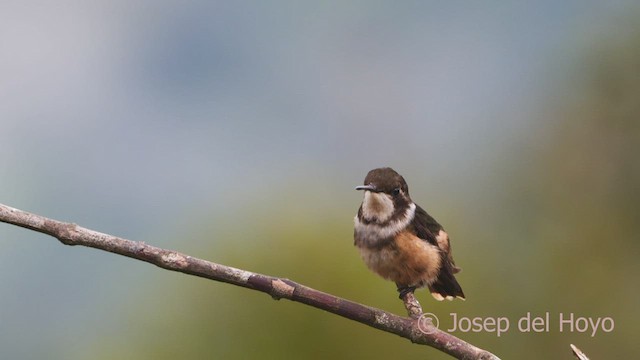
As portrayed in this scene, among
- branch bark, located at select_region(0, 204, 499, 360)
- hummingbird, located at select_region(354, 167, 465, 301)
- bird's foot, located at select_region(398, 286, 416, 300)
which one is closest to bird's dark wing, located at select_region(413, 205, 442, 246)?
hummingbird, located at select_region(354, 167, 465, 301)

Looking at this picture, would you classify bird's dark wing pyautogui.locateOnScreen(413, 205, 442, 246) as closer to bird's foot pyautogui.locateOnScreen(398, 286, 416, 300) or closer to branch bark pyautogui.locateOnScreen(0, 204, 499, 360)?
bird's foot pyautogui.locateOnScreen(398, 286, 416, 300)

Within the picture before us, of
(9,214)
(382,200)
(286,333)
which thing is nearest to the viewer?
(9,214)

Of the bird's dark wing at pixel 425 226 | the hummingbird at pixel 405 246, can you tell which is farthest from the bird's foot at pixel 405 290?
the bird's dark wing at pixel 425 226

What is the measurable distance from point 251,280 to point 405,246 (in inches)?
26.8

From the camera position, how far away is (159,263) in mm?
Result: 1793

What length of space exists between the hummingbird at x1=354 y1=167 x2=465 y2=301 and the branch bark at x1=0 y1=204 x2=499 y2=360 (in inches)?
14.4

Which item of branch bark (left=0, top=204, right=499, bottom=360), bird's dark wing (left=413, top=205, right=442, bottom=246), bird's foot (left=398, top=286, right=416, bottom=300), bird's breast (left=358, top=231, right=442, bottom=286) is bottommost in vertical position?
branch bark (left=0, top=204, right=499, bottom=360)

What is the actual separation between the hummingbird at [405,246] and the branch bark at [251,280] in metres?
0.37

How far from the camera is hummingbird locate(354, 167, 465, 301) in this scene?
2.28 metres

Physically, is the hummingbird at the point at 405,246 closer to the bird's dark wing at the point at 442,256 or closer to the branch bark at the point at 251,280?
the bird's dark wing at the point at 442,256

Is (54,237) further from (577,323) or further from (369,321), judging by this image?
(577,323)

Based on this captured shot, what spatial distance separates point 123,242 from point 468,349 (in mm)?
823

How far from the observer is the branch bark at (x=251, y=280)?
1764 mm

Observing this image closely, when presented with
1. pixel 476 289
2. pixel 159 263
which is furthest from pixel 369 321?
pixel 476 289
